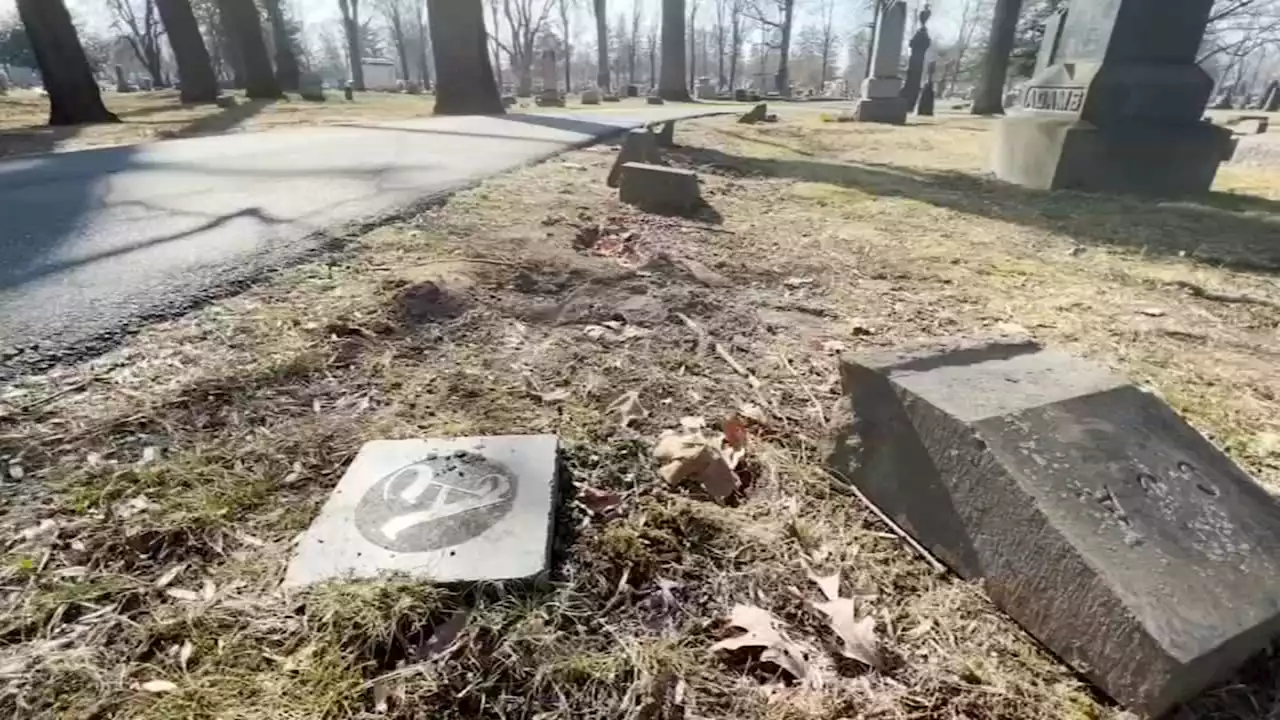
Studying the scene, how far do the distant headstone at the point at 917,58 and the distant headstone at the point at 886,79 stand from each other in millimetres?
2793

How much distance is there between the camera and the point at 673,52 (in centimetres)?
2586

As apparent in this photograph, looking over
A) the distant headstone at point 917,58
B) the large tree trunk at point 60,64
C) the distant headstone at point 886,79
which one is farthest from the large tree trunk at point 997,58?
the large tree trunk at point 60,64

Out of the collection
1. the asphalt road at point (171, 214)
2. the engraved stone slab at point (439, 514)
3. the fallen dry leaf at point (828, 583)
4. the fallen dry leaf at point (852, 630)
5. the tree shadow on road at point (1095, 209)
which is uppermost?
the asphalt road at point (171, 214)

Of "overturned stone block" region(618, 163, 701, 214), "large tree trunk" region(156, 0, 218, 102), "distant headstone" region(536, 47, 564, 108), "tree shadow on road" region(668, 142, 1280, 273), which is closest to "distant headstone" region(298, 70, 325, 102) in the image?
"large tree trunk" region(156, 0, 218, 102)

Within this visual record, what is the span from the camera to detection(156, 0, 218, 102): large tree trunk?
16.7 m

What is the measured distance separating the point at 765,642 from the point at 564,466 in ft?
2.17

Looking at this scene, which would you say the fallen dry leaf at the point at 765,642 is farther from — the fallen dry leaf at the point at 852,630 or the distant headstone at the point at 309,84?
the distant headstone at the point at 309,84

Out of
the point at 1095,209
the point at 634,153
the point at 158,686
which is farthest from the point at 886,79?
the point at 158,686

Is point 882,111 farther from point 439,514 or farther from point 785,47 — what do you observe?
point 785,47

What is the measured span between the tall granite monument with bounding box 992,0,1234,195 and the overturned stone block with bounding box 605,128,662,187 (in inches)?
147

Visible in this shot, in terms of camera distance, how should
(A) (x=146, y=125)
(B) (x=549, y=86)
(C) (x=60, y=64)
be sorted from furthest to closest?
(B) (x=549, y=86), (C) (x=60, y=64), (A) (x=146, y=125)

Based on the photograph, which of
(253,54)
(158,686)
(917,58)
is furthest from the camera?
(917,58)

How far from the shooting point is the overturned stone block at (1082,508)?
1129 mm

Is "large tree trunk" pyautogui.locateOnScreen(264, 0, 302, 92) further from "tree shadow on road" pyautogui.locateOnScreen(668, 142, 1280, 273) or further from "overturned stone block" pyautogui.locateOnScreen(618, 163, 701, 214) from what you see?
"overturned stone block" pyautogui.locateOnScreen(618, 163, 701, 214)
